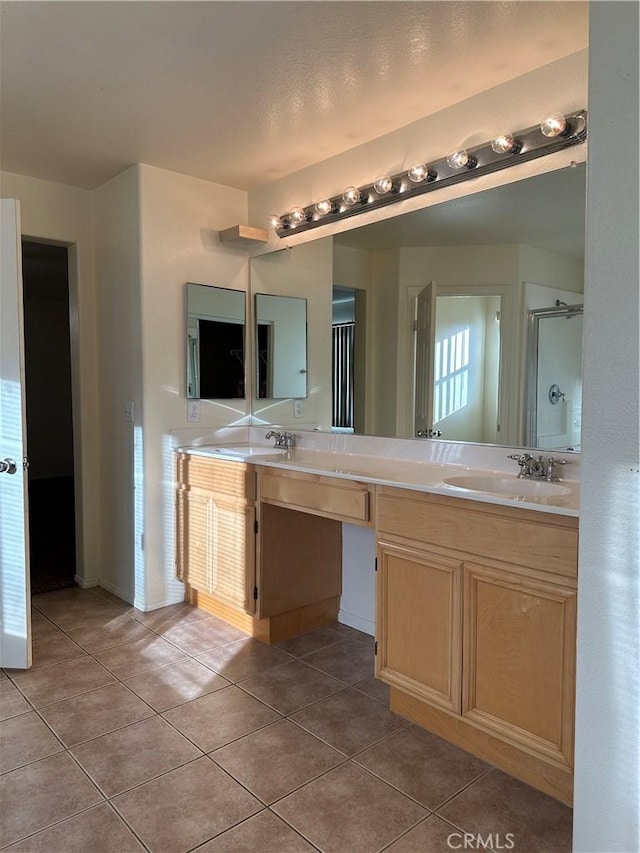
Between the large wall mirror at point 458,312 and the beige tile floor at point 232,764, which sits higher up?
the large wall mirror at point 458,312

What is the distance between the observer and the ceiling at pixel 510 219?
2.09m

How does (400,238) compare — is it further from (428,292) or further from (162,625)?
(162,625)

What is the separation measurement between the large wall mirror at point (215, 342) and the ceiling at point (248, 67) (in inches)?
29.7

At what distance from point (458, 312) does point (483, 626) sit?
126cm

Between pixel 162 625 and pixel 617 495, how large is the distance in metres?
2.45

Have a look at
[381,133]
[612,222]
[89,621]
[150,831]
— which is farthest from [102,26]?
[89,621]


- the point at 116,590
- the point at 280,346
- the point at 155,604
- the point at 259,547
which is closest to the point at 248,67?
the point at 280,346

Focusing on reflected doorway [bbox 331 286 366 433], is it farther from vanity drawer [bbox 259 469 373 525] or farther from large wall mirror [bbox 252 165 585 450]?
vanity drawer [bbox 259 469 373 525]

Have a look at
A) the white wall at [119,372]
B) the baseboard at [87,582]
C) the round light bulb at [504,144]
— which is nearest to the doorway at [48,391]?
the baseboard at [87,582]

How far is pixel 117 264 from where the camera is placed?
3250mm

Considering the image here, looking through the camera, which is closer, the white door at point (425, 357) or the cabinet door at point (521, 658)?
the cabinet door at point (521, 658)

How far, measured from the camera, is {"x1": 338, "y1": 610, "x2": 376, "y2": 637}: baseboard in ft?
9.45

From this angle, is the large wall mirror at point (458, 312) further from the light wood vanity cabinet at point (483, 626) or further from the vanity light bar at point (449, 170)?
the light wood vanity cabinet at point (483, 626)

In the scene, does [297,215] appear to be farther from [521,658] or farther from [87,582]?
[87,582]
